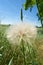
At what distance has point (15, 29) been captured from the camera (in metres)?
2.46

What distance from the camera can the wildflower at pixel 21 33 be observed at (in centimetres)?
242

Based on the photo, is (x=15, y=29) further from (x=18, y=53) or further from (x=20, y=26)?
(x=18, y=53)

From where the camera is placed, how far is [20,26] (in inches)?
96.8

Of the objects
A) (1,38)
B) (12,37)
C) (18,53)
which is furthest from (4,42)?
(12,37)

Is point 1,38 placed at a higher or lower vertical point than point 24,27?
lower

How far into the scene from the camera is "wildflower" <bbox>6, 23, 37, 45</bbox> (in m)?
2.42

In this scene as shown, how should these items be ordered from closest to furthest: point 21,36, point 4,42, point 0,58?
point 21,36
point 0,58
point 4,42

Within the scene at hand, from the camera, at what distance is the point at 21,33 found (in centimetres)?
242

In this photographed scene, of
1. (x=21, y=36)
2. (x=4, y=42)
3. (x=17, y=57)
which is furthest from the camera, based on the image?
(x=4, y=42)

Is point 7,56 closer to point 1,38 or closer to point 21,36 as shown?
point 1,38

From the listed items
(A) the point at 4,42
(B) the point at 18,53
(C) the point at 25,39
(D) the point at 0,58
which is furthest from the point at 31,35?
(A) the point at 4,42

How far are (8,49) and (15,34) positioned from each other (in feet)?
5.78

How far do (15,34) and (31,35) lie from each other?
0.15 m

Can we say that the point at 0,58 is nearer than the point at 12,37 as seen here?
No
